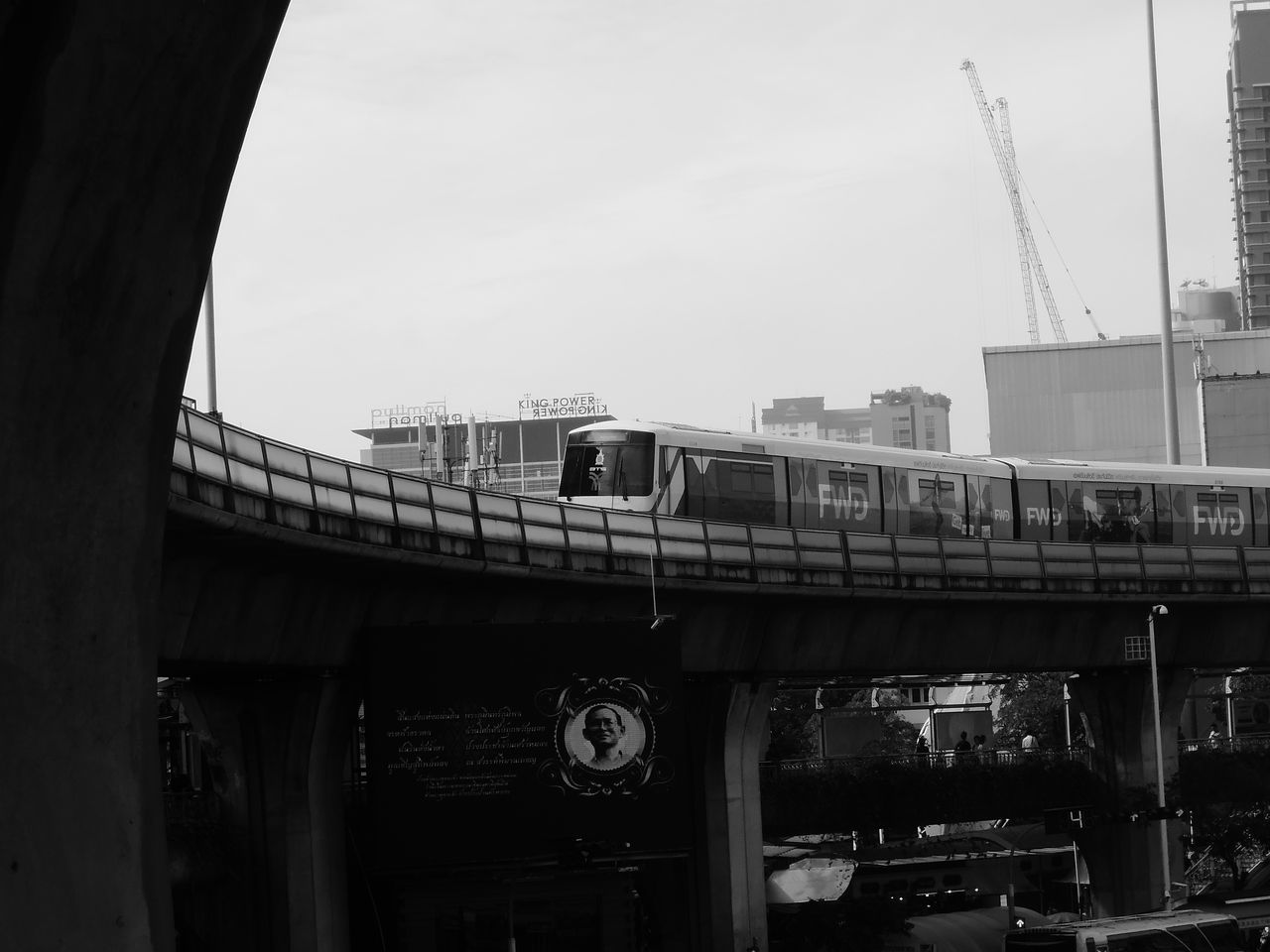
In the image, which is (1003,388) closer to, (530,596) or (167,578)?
(530,596)

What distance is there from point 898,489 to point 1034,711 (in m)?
49.8

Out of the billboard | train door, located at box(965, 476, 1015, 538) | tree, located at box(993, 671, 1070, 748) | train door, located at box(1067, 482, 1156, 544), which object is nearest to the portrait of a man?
the billboard

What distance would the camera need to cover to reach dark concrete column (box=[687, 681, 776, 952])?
136 ft

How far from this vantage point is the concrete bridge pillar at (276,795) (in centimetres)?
3372

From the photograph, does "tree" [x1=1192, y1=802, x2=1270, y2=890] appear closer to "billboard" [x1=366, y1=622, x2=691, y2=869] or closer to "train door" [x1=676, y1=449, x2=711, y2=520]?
"train door" [x1=676, y1=449, x2=711, y2=520]

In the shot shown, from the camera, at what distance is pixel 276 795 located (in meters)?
34.3

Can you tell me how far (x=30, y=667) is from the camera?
10656 millimetres

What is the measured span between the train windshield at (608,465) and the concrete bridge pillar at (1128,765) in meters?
18.1

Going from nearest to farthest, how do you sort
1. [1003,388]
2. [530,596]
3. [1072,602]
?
[530,596] < [1072,602] < [1003,388]

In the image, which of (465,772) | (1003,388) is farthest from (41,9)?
(1003,388)

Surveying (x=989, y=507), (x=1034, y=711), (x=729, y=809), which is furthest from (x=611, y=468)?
(x=1034, y=711)

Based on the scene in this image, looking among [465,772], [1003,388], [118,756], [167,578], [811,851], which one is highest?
[1003,388]

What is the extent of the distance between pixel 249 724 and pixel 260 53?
25.5 meters

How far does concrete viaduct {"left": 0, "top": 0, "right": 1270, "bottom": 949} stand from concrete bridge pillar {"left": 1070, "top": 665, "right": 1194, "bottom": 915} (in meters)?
0.12
